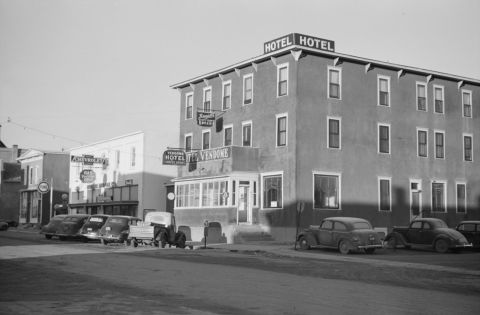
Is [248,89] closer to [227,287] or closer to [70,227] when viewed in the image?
[70,227]

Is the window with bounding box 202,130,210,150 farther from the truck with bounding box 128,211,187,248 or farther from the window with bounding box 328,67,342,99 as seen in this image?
the truck with bounding box 128,211,187,248

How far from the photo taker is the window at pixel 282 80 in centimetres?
3653

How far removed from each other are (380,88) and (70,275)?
94.5 ft

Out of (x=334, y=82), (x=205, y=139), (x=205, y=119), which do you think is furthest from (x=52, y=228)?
(x=334, y=82)

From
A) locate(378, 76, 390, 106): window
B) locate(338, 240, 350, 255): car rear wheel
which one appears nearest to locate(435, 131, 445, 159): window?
locate(378, 76, 390, 106): window

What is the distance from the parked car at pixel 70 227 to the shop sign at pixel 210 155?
813 cm

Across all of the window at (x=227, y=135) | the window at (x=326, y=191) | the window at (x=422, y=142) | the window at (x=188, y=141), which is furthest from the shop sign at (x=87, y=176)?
the window at (x=422, y=142)

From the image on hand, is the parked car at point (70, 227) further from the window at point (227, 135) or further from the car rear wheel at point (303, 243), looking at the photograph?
the car rear wheel at point (303, 243)

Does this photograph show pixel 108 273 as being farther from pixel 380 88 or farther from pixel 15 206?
pixel 15 206

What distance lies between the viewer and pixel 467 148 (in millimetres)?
43094

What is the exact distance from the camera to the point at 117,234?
105 ft

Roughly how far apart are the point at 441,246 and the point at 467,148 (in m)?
16.6

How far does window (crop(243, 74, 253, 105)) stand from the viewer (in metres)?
39.3

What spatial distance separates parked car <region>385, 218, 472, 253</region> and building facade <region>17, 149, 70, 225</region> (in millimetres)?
44826
